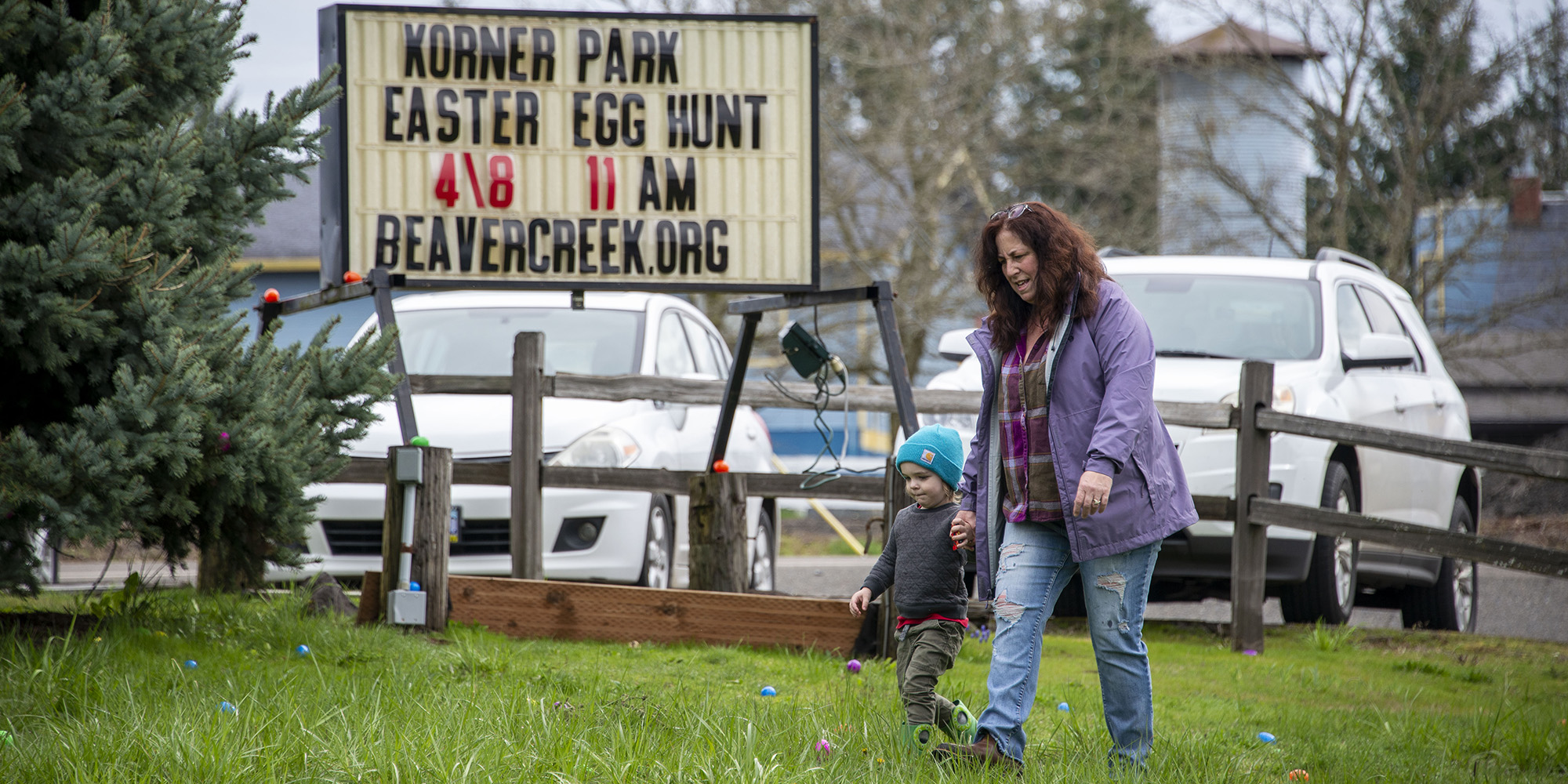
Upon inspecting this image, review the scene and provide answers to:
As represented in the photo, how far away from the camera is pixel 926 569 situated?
3965 millimetres

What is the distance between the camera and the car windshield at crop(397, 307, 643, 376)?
796 cm

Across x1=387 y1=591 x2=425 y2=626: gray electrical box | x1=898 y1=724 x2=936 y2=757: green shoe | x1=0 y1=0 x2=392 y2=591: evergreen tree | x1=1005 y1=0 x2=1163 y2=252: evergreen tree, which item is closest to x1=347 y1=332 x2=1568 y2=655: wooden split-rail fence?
x1=387 y1=591 x2=425 y2=626: gray electrical box

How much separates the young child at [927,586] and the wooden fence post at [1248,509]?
2.89 metres

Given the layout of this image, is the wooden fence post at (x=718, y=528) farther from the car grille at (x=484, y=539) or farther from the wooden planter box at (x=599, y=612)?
the car grille at (x=484, y=539)

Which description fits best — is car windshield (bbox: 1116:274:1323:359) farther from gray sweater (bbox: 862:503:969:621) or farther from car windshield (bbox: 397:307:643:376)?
gray sweater (bbox: 862:503:969:621)

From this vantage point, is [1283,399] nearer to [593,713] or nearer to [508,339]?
[508,339]

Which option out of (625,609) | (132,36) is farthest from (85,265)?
(625,609)

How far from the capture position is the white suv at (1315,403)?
23.2 ft

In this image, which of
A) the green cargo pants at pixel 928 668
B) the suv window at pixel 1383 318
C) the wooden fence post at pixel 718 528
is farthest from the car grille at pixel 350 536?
the suv window at pixel 1383 318

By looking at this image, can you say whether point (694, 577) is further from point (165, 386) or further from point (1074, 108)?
point (1074, 108)

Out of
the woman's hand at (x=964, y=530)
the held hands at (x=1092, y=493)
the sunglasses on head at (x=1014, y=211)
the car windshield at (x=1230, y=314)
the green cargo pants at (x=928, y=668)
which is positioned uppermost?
the sunglasses on head at (x=1014, y=211)

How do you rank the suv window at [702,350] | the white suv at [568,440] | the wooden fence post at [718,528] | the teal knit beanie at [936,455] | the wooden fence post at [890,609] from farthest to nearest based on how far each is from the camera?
the suv window at [702,350] < the white suv at [568,440] < the wooden fence post at [718,528] < the wooden fence post at [890,609] < the teal knit beanie at [936,455]

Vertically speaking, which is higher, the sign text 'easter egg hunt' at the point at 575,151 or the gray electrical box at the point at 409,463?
the sign text 'easter egg hunt' at the point at 575,151

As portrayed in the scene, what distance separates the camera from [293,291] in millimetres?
23391
